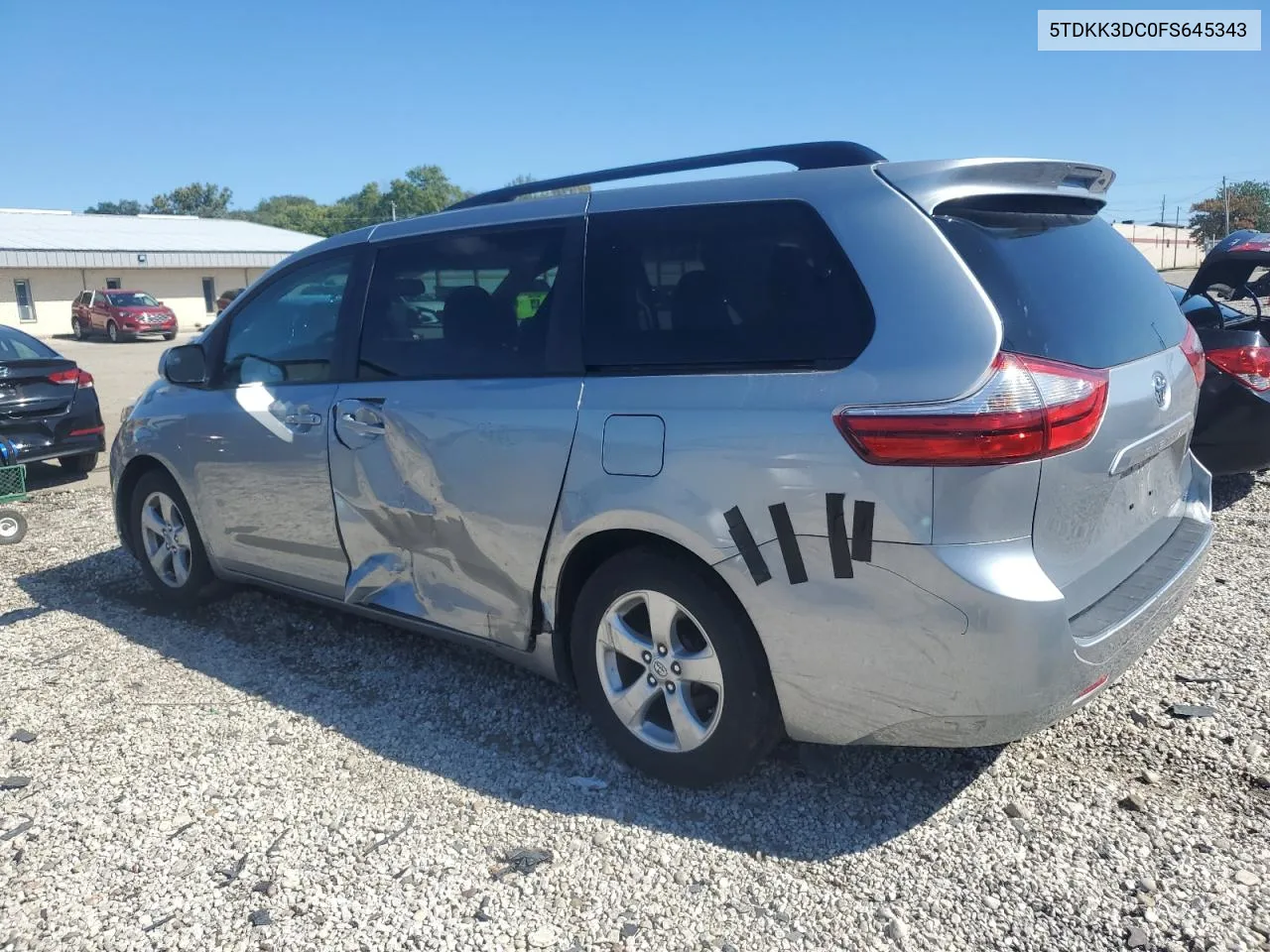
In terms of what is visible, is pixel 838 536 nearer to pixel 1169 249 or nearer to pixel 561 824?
pixel 561 824

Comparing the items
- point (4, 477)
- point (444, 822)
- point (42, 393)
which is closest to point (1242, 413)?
point (444, 822)

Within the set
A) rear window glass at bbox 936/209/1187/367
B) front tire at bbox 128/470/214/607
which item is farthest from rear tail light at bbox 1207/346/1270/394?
front tire at bbox 128/470/214/607

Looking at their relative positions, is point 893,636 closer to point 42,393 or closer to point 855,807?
point 855,807

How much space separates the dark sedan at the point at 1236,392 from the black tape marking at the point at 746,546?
412cm

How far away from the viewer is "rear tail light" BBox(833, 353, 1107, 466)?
253 cm

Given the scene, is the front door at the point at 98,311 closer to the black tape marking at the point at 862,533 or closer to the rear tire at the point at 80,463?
the rear tire at the point at 80,463

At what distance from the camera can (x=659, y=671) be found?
321 cm

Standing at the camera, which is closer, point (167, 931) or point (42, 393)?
point (167, 931)

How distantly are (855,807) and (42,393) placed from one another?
8210 millimetres

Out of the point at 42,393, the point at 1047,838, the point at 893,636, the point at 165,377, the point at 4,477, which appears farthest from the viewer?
the point at 42,393

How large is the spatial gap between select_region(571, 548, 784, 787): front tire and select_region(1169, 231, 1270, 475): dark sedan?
4.10 meters

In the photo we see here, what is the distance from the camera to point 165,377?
5.08 meters

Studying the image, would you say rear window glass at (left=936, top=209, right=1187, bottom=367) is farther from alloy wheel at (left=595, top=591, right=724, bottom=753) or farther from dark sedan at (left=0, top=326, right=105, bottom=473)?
dark sedan at (left=0, top=326, right=105, bottom=473)

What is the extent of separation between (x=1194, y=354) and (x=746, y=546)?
A: 6.40 feet
